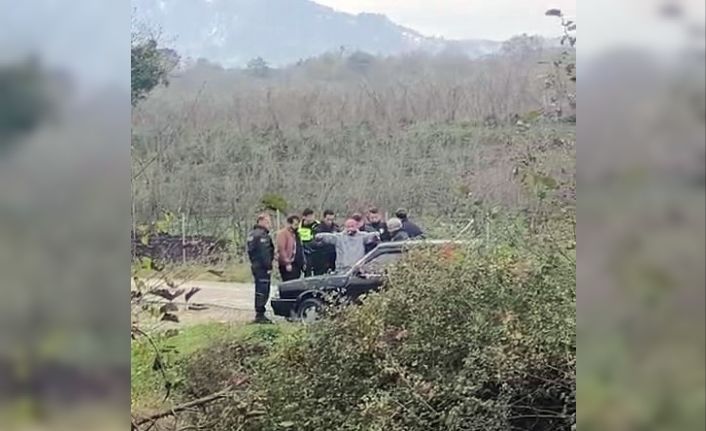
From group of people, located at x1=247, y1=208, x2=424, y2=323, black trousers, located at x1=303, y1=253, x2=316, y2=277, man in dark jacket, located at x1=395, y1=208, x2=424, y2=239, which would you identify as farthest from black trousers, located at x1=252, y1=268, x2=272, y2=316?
man in dark jacket, located at x1=395, y1=208, x2=424, y2=239

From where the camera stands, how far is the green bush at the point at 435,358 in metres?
2.46

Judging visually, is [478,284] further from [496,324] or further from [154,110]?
[154,110]

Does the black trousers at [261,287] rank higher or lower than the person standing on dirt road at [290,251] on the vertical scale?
lower

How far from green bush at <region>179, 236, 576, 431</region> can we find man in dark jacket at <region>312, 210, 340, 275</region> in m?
0.13

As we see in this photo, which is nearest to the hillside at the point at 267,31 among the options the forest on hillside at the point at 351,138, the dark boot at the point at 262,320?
the forest on hillside at the point at 351,138

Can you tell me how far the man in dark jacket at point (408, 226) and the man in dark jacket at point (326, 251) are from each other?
171 mm

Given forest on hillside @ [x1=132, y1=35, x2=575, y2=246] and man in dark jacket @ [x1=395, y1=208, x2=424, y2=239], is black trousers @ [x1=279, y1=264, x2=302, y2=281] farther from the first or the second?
man in dark jacket @ [x1=395, y1=208, x2=424, y2=239]

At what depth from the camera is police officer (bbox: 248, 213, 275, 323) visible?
99.0 inches

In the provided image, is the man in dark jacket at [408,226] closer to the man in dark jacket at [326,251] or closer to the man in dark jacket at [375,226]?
the man in dark jacket at [375,226]

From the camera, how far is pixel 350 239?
8.19 ft

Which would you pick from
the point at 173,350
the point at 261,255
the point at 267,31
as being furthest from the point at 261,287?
the point at 267,31
